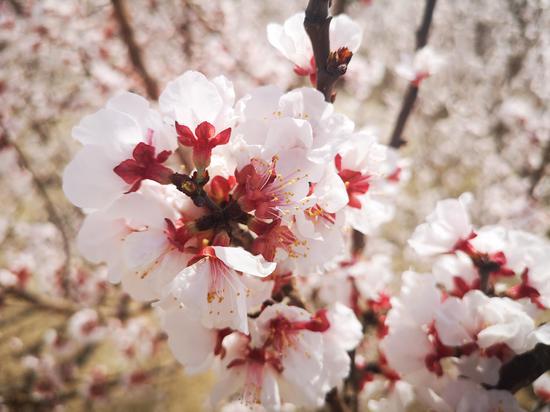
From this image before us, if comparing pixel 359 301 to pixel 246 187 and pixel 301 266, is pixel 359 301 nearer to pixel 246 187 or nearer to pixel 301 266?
pixel 301 266

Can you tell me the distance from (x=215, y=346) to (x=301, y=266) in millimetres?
274

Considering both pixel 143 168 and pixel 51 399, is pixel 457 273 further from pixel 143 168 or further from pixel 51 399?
pixel 51 399

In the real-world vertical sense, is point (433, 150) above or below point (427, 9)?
above

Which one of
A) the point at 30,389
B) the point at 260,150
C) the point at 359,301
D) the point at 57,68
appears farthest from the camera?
the point at 57,68

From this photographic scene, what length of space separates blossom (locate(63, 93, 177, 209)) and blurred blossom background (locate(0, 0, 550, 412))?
1.11 m

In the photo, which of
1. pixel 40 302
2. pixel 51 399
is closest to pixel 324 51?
pixel 40 302

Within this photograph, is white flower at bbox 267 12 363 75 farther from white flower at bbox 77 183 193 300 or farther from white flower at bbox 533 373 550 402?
white flower at bbox 533 373 550 402

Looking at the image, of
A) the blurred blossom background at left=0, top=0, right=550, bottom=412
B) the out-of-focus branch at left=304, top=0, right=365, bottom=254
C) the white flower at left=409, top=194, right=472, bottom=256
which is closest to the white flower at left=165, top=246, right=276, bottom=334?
the out-of-focus branch at left=304, top=0, right=365, bottom=254

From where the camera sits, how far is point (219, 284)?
0.70 meters

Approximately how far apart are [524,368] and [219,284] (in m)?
0.74

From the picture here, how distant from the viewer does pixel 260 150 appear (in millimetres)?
677

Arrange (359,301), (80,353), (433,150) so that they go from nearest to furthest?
(359,301) → (80,353) → (433,150)

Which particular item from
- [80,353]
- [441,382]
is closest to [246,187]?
[441,382]

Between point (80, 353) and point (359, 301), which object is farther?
point (80, 353)
